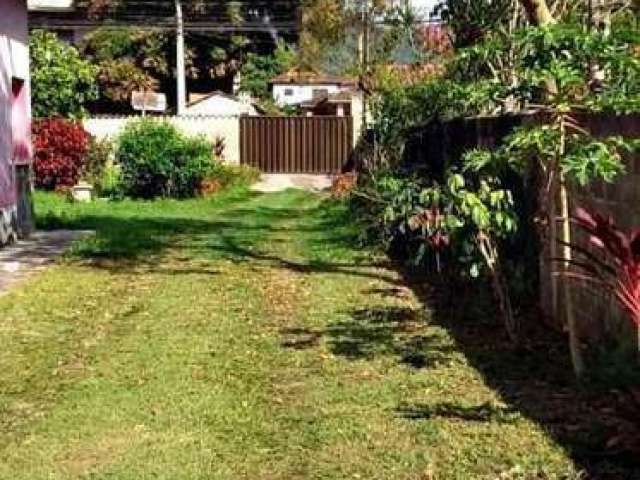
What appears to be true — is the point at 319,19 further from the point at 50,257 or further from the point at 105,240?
the point at 50,257

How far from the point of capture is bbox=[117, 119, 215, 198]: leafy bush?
82.0 feet

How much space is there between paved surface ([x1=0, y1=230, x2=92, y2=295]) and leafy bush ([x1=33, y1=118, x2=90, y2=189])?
8534 mm

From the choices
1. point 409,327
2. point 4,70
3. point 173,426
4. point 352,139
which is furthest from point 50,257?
point 352,139

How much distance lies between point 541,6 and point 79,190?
17.2 meters

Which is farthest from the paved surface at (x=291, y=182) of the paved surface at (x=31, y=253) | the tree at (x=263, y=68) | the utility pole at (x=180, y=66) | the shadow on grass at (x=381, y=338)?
the shadow on grass at (x=381, y=338)

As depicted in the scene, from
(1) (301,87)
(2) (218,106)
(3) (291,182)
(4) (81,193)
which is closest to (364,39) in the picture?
(4) (81,193)

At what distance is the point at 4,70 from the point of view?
16.0 meters

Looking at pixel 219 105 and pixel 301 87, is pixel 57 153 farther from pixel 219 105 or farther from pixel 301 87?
pixel 301 87

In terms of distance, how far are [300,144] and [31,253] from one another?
19.6 metres

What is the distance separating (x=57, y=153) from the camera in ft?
85.9

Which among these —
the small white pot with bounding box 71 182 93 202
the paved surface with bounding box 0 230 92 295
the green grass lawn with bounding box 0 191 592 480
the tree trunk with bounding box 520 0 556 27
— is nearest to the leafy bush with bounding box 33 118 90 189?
the small white pot with bounding box 71 182 93 202

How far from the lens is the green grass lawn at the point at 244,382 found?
5.56 metres

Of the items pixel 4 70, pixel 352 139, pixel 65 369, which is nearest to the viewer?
pixel 65 369

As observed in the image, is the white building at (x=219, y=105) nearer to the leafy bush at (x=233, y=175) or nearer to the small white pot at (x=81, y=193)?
the leafy bush at (x=233, y=175)
